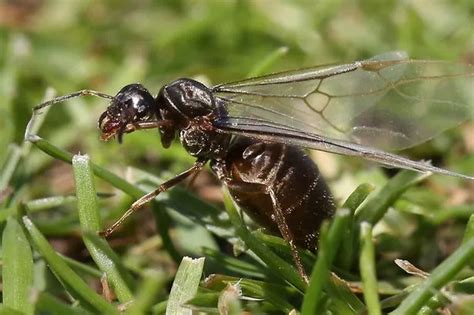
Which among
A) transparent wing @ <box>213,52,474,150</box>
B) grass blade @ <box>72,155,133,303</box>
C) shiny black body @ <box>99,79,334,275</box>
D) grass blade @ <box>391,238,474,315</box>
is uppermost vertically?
transparent wing @ <box>213,52,474,150</box>

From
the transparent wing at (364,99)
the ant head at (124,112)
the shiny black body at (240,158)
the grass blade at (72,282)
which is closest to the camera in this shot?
the grass blade at (72,282)

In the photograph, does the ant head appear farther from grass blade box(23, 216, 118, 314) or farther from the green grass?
grass blade box(23, 216, 118, 314)

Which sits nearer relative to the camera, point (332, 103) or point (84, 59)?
point (332, 103)

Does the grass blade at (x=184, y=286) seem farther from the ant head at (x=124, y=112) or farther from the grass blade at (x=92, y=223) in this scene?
the ant head at (x=124, y=112)

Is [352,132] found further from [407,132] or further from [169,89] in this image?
[169,89]

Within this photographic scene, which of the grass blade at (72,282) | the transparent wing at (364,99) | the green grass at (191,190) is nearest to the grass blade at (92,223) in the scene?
the green grass at (191,190)

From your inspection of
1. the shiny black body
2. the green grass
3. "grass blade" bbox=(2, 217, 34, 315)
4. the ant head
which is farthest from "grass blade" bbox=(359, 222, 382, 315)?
the ant head

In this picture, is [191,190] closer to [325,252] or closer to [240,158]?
[240,158]

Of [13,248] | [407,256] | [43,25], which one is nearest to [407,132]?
[407,256]
